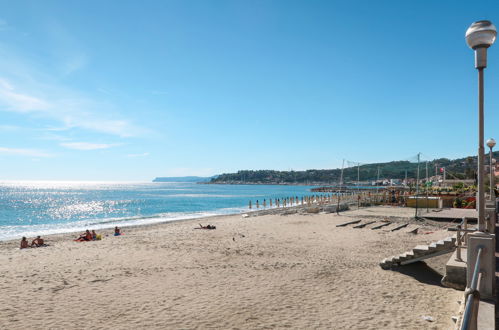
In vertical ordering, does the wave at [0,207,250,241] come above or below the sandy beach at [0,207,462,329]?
below

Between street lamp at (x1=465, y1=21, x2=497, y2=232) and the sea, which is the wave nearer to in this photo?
the sea

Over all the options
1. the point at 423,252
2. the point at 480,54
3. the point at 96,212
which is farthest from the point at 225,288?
the point at 96,212

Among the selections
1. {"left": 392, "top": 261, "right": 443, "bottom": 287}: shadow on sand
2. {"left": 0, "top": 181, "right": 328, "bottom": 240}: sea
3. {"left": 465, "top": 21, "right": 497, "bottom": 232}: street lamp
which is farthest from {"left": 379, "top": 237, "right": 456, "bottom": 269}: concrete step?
{"left": 0, "top": 181, "right": 328, "bottom": 240}: sea

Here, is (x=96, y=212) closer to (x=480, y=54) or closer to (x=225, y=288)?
(x=225, y=288)

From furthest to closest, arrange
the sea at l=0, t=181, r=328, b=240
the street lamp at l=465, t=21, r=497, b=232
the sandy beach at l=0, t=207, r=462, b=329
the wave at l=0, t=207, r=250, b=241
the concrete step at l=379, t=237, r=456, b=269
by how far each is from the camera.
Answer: the sea at l=0, t=181, r=328, b=240
the wave at l=0, t=207, r=250, b=241
the concrete step at l=379, t=237, r=456, b=269
the sandy beach at l=0, t=207, r=462, b=329
the street lamp at l=465, t=21, r=497, b=232

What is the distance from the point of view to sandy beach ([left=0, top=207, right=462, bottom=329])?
712cm

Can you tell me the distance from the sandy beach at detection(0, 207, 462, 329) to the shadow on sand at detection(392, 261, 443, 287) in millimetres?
30

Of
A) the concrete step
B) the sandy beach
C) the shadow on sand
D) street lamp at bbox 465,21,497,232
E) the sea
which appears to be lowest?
the sea

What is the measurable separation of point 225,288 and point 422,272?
607 cm

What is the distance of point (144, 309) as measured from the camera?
7812 mm

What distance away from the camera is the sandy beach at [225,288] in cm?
712

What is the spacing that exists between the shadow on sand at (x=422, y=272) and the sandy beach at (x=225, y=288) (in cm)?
3

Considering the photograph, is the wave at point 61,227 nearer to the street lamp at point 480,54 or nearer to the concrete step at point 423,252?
the concrete step at point 423,252

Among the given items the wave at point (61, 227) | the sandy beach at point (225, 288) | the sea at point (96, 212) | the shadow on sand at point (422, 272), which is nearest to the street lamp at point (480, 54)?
the sandy beach at point (225, 288)
